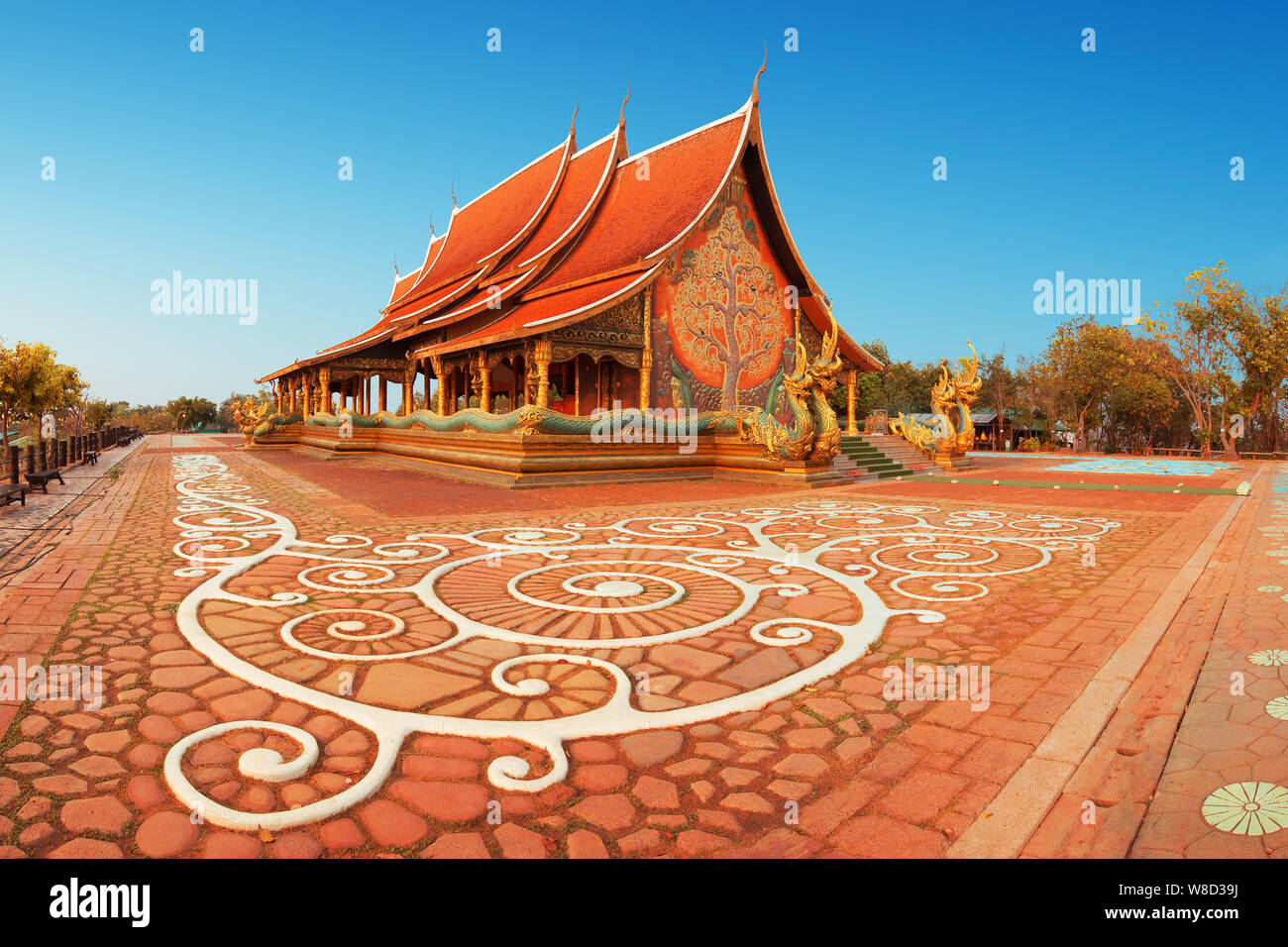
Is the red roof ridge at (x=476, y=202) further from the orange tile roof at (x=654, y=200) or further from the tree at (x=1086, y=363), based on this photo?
the tree at (x=1086, y=363)

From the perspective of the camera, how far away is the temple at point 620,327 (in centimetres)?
1270

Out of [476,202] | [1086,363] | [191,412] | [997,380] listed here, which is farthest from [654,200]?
[191,412]

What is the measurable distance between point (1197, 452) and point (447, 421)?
34547mm

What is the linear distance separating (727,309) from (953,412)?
22.3ft

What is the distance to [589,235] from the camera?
58.6ft

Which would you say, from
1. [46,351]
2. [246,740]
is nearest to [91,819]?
[246,740]

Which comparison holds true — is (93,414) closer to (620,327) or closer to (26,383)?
(26,383)

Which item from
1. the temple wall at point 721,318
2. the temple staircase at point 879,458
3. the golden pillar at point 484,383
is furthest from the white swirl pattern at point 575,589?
the temple wall at point 721,318

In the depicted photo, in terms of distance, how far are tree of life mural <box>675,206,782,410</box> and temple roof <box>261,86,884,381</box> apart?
3.12 ft

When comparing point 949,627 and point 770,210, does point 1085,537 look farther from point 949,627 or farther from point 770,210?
point 770,210

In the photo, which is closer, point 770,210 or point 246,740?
point 246,740

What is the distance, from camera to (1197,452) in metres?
32.1

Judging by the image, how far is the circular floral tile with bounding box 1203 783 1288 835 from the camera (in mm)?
1790

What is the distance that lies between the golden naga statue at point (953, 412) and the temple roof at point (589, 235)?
2.00 metres
